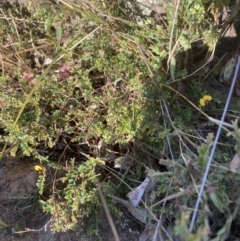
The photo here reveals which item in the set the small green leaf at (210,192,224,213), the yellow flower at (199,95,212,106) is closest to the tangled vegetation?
the yellow flower at (199,95,212,106)

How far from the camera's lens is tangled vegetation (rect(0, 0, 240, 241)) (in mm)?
1484

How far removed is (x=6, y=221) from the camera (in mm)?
1502

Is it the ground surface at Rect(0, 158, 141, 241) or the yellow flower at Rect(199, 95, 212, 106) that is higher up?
the yellow flower at Rect(199, 95, 212, 106)

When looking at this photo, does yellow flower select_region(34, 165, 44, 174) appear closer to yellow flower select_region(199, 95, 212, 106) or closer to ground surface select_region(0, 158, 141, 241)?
ground surface select_region(0, 158, 141, 241)

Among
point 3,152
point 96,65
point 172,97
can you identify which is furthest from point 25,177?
point 172,97

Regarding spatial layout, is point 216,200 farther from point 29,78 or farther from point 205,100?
point 29,78

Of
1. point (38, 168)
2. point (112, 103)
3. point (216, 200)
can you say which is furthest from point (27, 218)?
point (216, 200)

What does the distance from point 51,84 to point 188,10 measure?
0.58 meters

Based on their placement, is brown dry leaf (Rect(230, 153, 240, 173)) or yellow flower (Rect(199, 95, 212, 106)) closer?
brown dry leaf (Rect(230, 153, 240, 173))

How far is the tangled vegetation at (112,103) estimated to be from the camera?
148 centimetres

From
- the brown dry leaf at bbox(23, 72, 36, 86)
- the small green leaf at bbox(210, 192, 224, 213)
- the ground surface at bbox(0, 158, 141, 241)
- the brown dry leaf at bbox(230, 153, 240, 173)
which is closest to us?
the small green leaf at bbox(210, 192, 224, 213)

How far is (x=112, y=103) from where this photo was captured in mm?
1576

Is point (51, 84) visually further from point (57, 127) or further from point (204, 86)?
point (204, 86)

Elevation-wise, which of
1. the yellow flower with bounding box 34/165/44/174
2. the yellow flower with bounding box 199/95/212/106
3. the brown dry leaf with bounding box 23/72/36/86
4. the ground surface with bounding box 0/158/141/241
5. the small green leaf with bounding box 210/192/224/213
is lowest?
the ground surface with bounding box 0/158/141/241
